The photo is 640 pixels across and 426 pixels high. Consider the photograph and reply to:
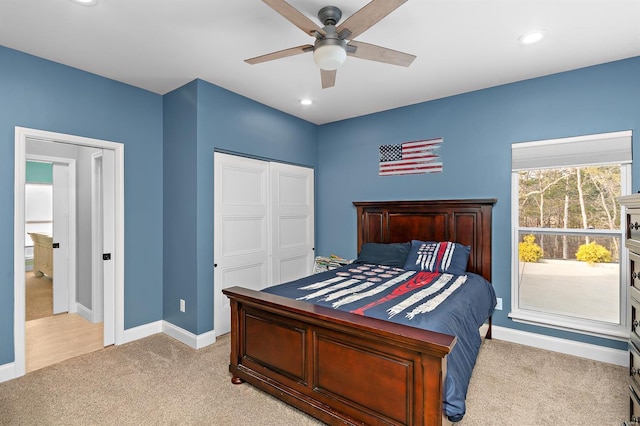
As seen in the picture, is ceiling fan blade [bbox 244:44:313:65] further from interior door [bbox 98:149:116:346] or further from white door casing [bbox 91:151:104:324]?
white door casing [bbox 91:151:104:324]

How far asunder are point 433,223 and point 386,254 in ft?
2.20

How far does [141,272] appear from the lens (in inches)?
134

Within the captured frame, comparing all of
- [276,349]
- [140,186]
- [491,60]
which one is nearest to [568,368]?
[276,349]

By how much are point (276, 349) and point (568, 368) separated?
8.19 ft

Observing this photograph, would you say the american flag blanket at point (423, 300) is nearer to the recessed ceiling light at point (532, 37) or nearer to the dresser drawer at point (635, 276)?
the dresser drawer at point (635, 276)

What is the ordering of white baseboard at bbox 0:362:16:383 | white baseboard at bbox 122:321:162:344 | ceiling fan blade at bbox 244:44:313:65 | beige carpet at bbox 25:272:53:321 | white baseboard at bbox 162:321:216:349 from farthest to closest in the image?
beige carpet at bbox 25:272:53:321 → white baseboard at bbox 122:321:162:344 → white baseboard at bbox 162:321:216:349 → white baseboard at bbox 0:362:16:383 → ceiling fan blade at bbox 244:44:313:65

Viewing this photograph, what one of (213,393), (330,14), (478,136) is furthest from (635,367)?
(330,14)

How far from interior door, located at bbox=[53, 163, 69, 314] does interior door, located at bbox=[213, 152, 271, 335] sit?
7.62ft

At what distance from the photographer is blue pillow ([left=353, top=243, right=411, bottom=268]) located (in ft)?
11.8

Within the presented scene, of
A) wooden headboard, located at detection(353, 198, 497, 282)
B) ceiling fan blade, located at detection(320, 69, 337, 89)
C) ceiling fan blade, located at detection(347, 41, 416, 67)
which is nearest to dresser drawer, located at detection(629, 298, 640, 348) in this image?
wooden headboard, located at detection(353, 198, 497, 282)

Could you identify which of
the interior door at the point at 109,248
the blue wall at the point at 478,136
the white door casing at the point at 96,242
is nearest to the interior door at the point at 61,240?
the white door casing at the point at 96,242

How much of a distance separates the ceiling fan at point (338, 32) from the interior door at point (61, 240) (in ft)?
11.9

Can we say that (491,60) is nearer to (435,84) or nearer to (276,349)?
(435,84)

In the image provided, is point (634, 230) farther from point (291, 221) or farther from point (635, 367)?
point (291, 221)
